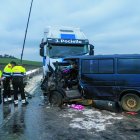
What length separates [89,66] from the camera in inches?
530

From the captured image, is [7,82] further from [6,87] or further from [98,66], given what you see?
[98,66]

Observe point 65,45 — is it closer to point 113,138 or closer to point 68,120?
point 68,120

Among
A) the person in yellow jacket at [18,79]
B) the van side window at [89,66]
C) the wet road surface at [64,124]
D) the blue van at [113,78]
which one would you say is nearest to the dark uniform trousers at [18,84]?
the person in yellow jacket at [18,79]

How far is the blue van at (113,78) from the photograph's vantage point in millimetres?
12641

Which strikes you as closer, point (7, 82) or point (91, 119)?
point (91, 119)

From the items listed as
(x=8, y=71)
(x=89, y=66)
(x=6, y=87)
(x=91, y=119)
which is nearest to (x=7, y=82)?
(x=6, y=87)

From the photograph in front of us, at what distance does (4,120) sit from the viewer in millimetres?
10812

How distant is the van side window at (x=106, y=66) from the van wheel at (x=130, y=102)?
1.06 m

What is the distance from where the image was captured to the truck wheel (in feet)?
45.8

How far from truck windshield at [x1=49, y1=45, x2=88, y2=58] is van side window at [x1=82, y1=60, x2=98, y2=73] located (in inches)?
263

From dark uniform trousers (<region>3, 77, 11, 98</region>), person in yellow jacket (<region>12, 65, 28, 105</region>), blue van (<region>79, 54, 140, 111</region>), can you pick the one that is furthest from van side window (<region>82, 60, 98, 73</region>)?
dark uniform trousers (<region>3, 77, 11, 98</region>)

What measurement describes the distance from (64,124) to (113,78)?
341 cm

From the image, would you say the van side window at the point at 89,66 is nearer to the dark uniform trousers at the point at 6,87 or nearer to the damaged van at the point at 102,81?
the damaged van at the point at 102,81

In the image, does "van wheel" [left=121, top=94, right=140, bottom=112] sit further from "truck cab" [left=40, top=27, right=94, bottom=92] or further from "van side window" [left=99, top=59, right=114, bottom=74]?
"truck cab" [left=40, top=27, right=94, bottom=92]
